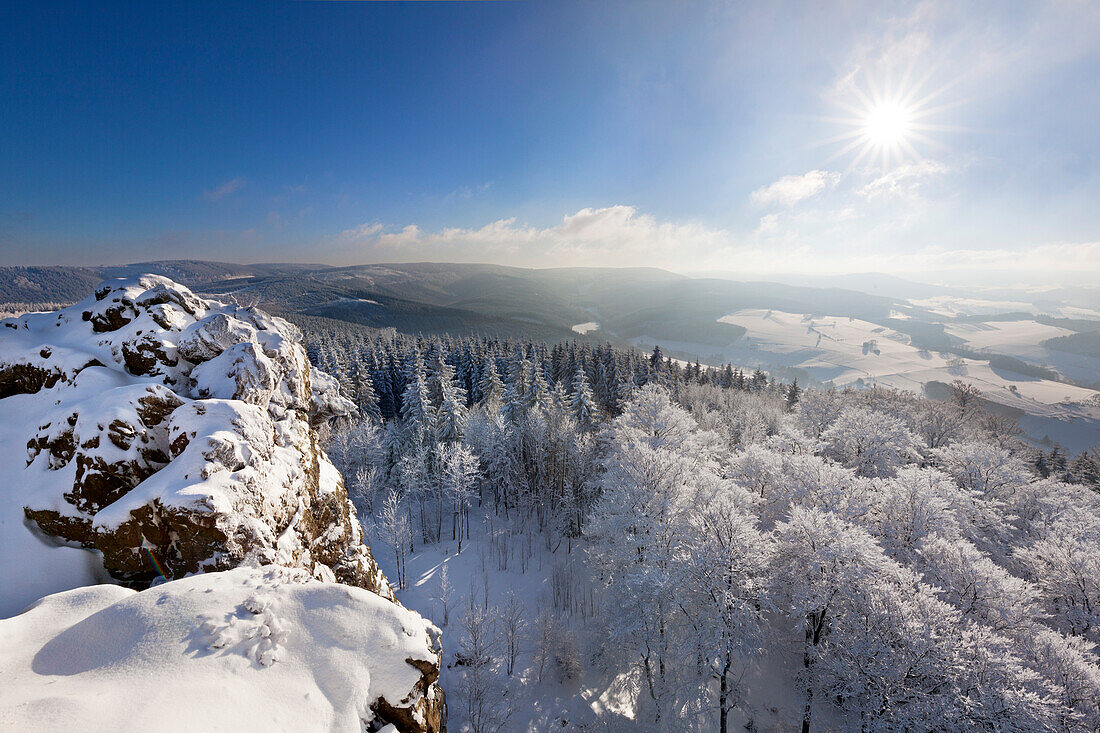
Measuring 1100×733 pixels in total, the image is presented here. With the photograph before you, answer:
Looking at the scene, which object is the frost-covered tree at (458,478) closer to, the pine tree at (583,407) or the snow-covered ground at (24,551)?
the pine tree at (583,407)

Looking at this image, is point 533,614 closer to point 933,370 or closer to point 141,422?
point 141,422

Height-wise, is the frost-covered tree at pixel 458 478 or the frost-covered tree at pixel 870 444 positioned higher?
the frost-covered tree at pixel 870 444

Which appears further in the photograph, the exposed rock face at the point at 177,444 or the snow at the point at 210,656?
the exposed rock face at the point at 177,444

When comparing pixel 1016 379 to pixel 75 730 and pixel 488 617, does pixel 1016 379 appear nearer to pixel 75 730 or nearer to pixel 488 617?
pixel 488 617

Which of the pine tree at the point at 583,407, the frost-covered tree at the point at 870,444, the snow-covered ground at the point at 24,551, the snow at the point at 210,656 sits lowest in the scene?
the pine tree at the point at 583,407

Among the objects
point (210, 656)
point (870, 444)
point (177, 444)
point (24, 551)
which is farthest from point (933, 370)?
point (24, 551)

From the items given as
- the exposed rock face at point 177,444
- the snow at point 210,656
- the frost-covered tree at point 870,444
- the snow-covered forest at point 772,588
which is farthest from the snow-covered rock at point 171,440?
the frost-covered tree at point 870,444
